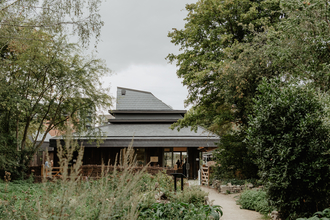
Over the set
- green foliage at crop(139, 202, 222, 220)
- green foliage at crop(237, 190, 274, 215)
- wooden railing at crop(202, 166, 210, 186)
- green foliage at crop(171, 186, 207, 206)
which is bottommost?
wooden railing at crop(202, 166, 210, 186)

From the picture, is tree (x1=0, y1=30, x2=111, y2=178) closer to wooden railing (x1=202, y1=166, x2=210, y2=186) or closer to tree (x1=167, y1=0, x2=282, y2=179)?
tree (x1=167, y1=0, x2=282, y2=179)

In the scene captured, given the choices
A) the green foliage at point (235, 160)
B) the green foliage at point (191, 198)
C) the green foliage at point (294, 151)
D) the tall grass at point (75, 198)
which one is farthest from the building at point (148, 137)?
the tall grass at point (75, 198)

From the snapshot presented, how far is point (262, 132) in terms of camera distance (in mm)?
6000

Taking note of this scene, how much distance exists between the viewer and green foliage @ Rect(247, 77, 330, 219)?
5.26m

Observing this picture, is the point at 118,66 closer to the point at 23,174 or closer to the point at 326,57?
the point at 23,174

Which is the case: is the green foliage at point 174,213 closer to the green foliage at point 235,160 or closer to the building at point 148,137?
the green foliage at point 235,160

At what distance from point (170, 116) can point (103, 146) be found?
24.7 ft

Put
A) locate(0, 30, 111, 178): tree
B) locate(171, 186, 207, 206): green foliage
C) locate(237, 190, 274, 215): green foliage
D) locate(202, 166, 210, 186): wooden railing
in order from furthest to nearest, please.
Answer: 1. locate(202, 166, 210, 186): wooden railing
2. locate(0, 30, 111, 178): tree
3. locate(237, 190, 274, 215): green foliage
4. locate(171, 186, 207, 206): green foliage

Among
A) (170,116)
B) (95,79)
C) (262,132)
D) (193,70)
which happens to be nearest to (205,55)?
(193,70)

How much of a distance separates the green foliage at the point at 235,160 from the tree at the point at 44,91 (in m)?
8.06

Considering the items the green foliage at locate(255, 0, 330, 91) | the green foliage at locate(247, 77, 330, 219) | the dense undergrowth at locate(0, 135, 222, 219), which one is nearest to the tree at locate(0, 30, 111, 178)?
the dense undergrowth at locate(0, 135, 222, 219)

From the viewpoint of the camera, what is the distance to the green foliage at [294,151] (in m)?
5.26

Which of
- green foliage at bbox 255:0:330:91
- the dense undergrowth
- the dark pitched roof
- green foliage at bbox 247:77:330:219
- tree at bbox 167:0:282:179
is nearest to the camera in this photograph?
the dense undergrowth

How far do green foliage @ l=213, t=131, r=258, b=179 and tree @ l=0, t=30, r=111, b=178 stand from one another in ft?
26.4
